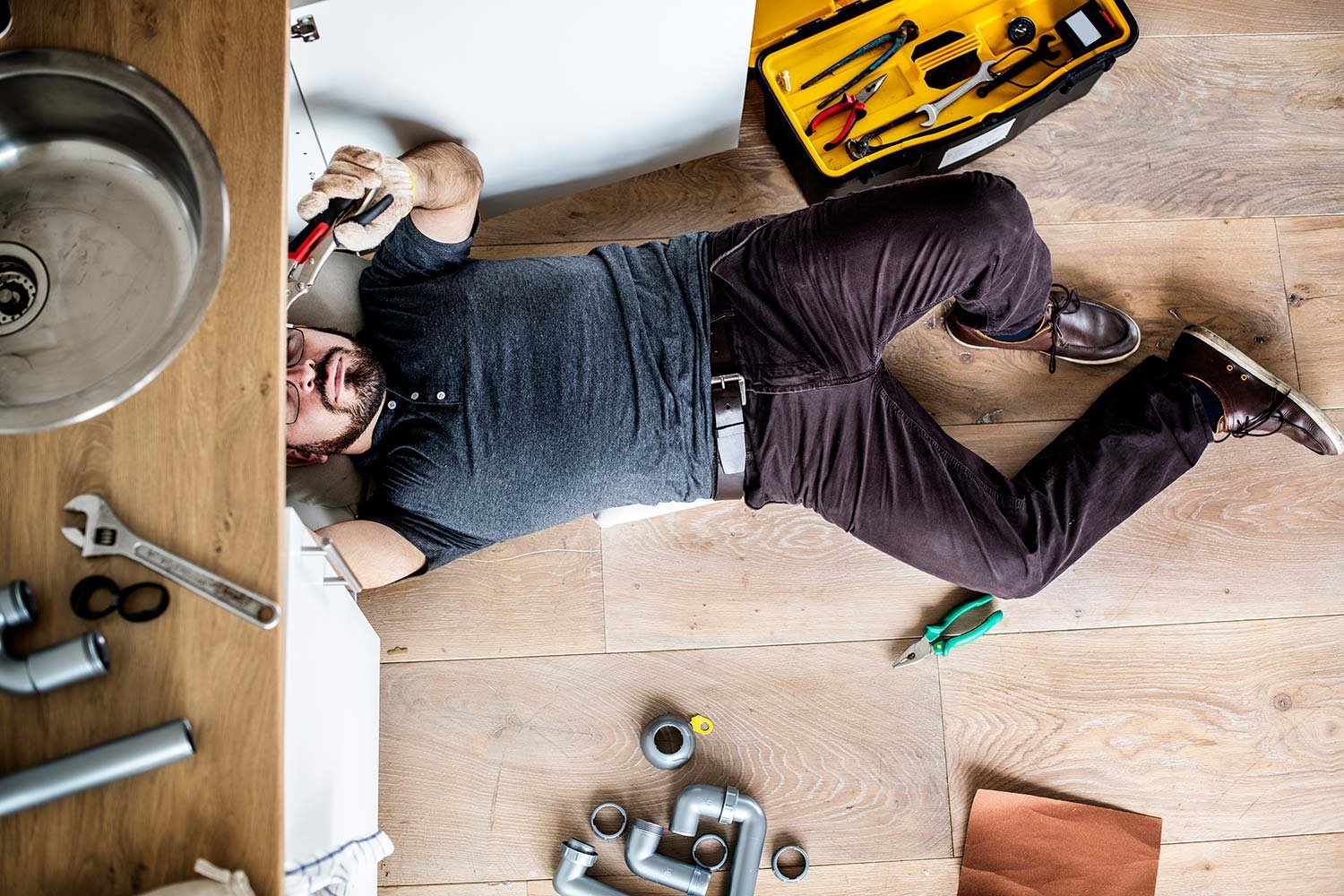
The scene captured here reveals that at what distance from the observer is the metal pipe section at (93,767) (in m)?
0.69

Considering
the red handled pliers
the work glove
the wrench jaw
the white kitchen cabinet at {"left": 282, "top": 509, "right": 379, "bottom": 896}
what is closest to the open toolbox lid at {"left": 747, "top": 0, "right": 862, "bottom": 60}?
the red handled pliers

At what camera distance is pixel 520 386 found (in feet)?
4.10

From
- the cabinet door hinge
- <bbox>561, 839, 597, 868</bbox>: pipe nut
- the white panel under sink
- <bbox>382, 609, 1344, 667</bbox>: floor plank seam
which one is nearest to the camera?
the cabinet door hinge

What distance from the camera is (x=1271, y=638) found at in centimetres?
151

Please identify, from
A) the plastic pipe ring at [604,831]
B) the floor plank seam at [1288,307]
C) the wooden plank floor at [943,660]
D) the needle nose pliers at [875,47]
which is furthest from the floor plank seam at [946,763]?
the needle nose pliers at [875,47]

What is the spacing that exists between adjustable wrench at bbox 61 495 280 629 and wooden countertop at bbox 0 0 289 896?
12 millimetres

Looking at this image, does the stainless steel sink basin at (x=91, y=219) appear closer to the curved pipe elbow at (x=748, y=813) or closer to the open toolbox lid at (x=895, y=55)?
the open toolbox lid at (x=895, y=55)

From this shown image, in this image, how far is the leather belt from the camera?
1.29m

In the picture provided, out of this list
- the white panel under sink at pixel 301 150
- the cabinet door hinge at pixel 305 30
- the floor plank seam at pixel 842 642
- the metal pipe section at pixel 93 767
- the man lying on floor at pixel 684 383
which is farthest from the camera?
the floor plank seam at pixel 842 642

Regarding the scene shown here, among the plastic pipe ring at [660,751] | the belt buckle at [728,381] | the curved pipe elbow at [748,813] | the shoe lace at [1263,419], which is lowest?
the curved pipe elbow at [748,813]

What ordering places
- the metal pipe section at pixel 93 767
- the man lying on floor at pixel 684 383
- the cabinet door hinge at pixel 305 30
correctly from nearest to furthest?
the metal pipe section at pixel 93 767 < the cabinet door hinge at pixel 305 30 < the man lying on floor at pixel 684 383

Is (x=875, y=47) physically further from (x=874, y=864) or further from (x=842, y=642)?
(x=874, y=864)

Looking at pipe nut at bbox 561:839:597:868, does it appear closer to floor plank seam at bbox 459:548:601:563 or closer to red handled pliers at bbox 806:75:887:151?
floor plank seam at bbox 459:548:601:563

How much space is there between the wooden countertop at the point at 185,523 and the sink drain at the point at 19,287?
11 cm
